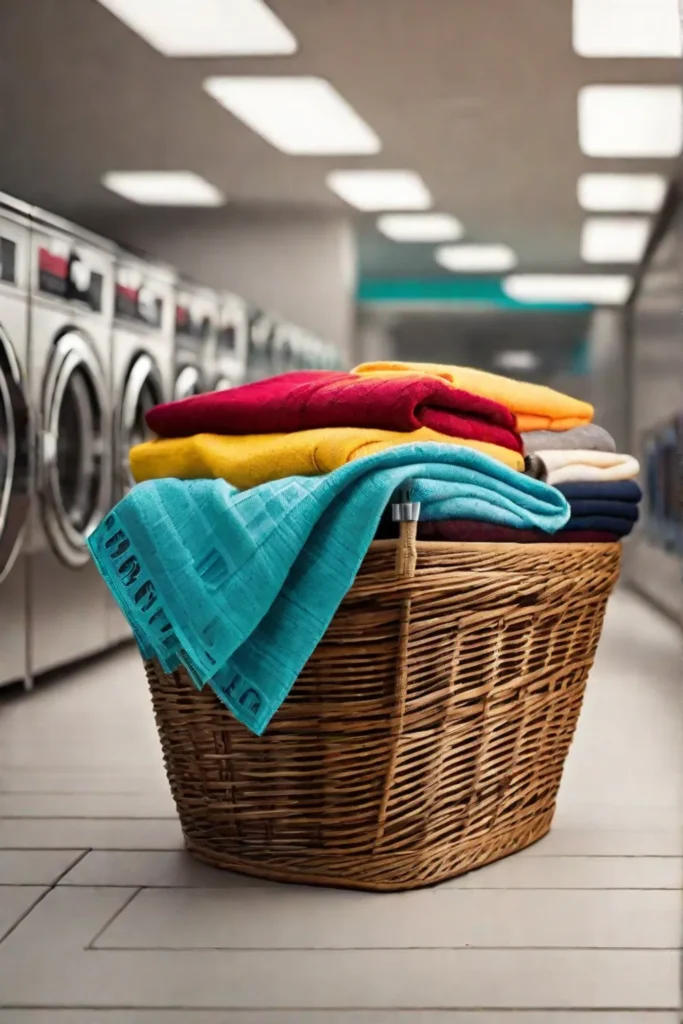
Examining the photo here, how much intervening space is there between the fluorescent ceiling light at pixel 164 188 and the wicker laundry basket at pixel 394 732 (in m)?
4.63

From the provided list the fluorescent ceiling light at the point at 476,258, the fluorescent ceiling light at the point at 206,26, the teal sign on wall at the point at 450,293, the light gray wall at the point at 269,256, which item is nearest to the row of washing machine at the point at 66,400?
the fluorescent ceiling light at the point at 206,26

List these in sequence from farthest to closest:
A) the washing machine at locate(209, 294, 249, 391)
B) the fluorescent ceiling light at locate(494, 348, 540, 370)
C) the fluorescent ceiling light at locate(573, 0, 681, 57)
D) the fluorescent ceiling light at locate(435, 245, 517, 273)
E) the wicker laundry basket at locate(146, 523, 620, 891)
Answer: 1. the fluorescent ceiling light at locate(494, 348, 540, 370)
2. the fluorescent ceiling light at locate(435, 245, 517, 273)
3. the washing machine at locate(209, 294, 249, 391)
4. the fluorescent ceiling light at locate(573, 0, 681, 57)
5. the wicker laundry basket at locate(146, 523, 620, 891)

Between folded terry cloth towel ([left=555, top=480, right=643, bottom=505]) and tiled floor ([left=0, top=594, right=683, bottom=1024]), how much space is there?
50 cm

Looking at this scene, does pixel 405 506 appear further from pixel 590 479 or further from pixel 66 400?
pixel 66 400

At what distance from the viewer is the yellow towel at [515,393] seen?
1629 mm

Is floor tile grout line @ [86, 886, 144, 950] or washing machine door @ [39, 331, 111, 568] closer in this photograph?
floor tile grout line @ [86, 886, 144, 950]

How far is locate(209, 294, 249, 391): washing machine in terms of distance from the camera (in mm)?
4559

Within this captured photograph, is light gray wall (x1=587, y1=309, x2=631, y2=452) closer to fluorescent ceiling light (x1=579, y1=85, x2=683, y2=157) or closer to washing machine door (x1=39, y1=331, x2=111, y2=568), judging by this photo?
fluorescent ceiling light (x1=579, y1=85, x2=683, y2=157)

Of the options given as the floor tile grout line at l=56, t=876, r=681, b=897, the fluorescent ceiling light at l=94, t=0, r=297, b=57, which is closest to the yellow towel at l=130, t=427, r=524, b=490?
the floor tile grout line at l=56, t=876, r=681, b=897

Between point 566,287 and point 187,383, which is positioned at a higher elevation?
point 566,287

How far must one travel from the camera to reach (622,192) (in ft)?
19.3

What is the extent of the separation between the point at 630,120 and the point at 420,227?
2.18 m

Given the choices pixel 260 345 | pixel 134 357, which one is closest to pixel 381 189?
pixel 260 345

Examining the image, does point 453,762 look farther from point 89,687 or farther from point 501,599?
point 89,687
